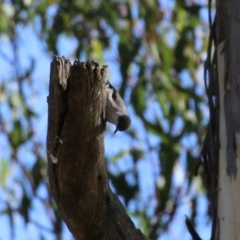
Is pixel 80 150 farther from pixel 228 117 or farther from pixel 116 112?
pixel 228 117

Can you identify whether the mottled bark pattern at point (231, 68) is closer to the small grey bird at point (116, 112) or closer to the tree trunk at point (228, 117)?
the tree trunk at point (228, 117)

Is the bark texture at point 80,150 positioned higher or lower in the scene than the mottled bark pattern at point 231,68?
lower

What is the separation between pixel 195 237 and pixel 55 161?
16.1 inches

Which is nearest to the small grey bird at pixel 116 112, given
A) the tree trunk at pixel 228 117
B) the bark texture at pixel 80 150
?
the bark texture at pixel 80 150

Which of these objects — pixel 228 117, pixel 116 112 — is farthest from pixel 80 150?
pixel 228 117

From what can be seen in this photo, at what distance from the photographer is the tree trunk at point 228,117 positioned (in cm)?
149

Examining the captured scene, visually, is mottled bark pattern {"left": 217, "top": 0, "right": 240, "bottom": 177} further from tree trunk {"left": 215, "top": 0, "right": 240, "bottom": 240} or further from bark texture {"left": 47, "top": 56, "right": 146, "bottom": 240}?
bark texture {"left": 47, "top": 56, "right": 146, "bottom": 240}

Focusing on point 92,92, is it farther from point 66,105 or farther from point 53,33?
point 53,33

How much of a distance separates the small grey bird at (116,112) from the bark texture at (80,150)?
16 mm

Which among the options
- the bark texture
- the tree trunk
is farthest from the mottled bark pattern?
the bark texture

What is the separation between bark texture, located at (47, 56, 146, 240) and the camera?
1.21 metres

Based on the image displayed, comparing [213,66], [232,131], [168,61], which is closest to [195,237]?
[232,131]

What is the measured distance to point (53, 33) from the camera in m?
3.13

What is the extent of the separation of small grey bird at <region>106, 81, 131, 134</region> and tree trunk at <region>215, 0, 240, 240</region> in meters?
0.33
